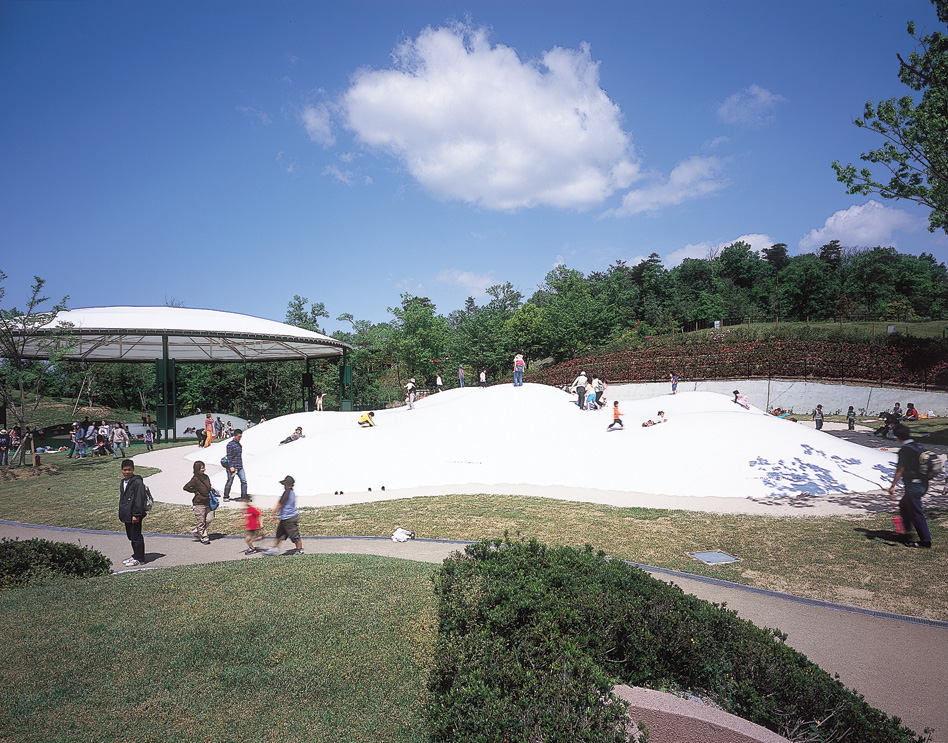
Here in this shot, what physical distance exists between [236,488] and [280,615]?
10.5 m

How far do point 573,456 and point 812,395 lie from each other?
75.1ft

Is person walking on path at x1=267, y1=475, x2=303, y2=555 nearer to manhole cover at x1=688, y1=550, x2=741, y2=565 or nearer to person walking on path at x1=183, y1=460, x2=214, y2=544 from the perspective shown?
person walking on path at x1=183, y1=460, x2=214, y2=544

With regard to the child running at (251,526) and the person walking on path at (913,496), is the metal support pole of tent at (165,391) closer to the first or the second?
the child running at (251,526)

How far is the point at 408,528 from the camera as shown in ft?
33.4

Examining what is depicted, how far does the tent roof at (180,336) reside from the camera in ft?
81.3

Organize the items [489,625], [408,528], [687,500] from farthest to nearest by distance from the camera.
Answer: [687,500], [408,528], [489,625]

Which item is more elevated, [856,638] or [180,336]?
[180,336]

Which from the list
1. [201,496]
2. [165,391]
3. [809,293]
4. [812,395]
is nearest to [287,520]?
[201,496]

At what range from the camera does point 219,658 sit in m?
4.57

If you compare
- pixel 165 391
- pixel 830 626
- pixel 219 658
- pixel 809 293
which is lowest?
pixel 830 626

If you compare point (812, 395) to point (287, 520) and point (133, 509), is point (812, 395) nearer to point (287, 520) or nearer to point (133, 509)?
point (287, 520)

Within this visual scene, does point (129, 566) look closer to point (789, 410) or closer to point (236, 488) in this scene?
point (236, 488)

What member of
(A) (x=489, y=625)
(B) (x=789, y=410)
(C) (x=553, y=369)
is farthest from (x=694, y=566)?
(C) (x=553, y=369)

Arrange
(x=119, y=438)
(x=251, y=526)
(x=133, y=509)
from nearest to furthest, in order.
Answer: (x=133, y=509) → (x=251, y=526) → (x=119, y=438)
